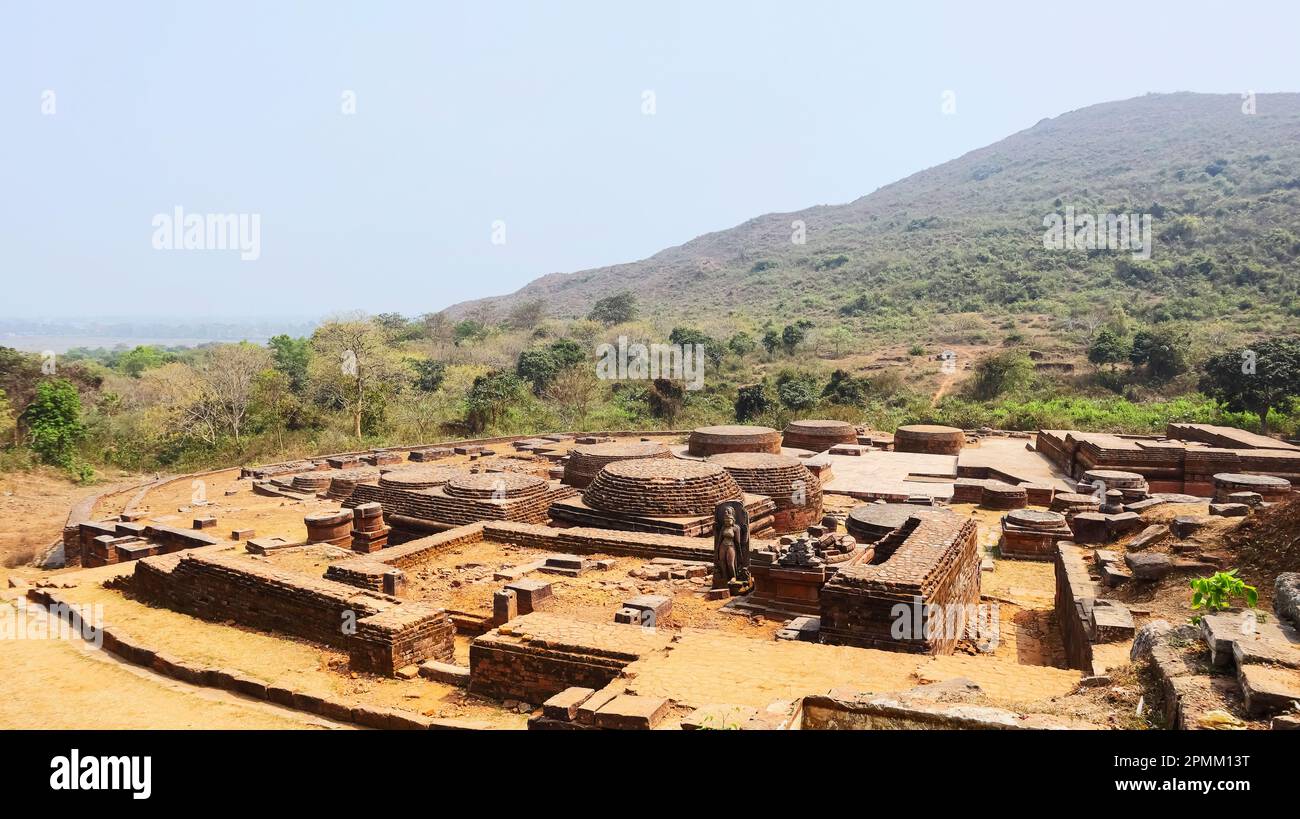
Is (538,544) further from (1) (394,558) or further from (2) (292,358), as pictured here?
(2) (292,358)

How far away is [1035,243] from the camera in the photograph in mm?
59438

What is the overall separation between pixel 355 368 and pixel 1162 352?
3034 cm

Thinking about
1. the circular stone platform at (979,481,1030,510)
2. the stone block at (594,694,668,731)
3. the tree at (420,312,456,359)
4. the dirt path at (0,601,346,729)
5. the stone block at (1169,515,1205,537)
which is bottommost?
the dirt path at (0,601,346,729)

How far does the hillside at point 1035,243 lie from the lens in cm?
4372

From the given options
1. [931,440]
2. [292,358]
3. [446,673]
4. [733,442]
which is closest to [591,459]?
[733,442]

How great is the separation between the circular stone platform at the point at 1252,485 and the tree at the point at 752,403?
49.1ft

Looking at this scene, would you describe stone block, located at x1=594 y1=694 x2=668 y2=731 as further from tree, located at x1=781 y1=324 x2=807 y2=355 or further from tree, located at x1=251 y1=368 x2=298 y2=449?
tree, located at x1=781 y1=324 x2=807 y2=355

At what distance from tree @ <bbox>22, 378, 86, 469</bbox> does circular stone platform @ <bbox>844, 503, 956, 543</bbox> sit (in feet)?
67.4

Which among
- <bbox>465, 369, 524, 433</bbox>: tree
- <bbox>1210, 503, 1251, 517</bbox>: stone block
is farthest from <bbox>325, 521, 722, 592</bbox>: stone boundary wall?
<bbox>465, 369, 524, 433</bbox>: tree

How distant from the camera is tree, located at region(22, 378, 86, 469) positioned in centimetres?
2016

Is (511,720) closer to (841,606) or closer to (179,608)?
(841,606)
